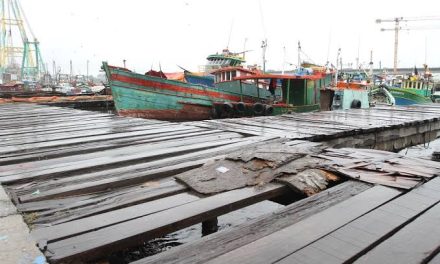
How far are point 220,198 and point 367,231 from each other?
102 centimetres

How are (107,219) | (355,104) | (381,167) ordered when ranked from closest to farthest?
1. (107,219)
2. (381,167)
3. (355,104)

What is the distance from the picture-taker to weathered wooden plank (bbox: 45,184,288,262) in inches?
72.3

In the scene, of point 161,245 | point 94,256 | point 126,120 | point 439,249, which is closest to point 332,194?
point 439,249

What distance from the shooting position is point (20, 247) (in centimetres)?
183

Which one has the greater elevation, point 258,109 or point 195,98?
point 195,98

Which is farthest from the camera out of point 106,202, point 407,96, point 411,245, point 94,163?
point 407,96

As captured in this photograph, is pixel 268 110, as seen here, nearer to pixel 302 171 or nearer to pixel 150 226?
pixel 302 171

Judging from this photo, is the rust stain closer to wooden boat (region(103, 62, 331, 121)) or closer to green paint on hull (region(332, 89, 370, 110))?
wooden boat (region(103, 62, 331, 121))

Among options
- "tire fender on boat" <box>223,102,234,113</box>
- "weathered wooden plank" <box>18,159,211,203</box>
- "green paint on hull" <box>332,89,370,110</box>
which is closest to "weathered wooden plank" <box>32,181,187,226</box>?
"weathered wooden plank" <box>18,159,211,203</box>

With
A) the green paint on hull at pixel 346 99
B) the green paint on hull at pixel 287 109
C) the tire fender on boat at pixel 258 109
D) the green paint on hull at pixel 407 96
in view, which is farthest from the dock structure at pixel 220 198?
the green paint on hull at pixel 407 96

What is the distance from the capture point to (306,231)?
2.13m

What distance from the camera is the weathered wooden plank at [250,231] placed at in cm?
185

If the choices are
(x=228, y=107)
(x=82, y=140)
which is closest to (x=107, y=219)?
(x=82, y=140)

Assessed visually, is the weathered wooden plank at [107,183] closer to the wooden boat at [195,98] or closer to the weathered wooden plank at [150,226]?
the weathered wooden plank at [150,226]
